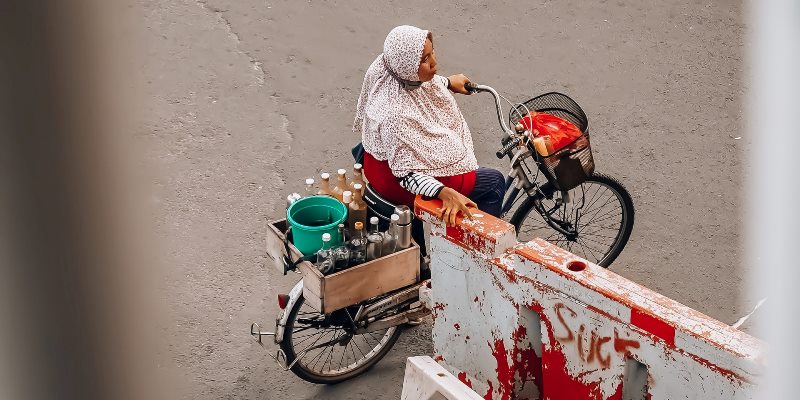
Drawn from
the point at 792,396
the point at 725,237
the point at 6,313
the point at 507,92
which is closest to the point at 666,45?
the point at 507,92

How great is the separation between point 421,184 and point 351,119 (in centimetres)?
273

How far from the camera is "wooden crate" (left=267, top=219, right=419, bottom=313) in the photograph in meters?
3.38

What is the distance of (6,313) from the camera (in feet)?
1.15

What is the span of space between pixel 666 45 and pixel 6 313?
7.08 m

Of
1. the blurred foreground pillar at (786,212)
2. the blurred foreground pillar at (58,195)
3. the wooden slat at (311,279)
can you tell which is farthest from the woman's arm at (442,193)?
the blurred foreground pillar at (58,195)

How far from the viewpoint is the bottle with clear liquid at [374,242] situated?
3.50 metres

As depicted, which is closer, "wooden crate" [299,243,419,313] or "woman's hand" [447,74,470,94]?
"wooden crate" [299,243,419,313]

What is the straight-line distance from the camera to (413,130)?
139 inches

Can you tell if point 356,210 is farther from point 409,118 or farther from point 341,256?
point 409,118

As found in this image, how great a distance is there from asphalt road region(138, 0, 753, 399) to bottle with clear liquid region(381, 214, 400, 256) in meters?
0.84

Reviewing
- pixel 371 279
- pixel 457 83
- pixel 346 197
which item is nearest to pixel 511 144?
pixel 457 83

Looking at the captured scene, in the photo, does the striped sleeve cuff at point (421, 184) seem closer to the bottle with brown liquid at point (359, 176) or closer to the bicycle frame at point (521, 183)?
the bottle with brown liquid at point (359, 176)

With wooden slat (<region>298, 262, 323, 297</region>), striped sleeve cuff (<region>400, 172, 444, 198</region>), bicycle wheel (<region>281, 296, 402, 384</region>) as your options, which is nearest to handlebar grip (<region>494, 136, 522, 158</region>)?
striped sleeve cuff (<region>400, 172, 444, 198</region>)

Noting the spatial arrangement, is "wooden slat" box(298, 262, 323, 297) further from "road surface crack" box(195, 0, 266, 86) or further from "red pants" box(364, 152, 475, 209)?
"road surface crack" box(195, 0, 266, 86)
